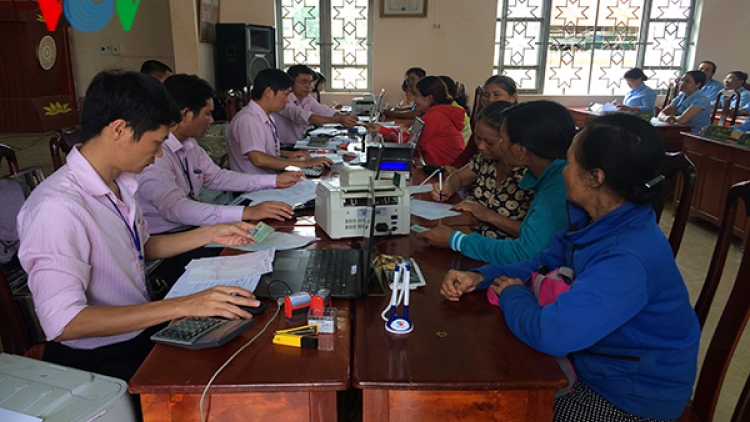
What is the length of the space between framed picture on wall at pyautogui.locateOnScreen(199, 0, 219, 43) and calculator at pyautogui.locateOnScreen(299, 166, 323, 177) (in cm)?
422

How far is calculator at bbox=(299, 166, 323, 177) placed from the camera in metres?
2.67

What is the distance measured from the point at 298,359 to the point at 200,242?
760mm

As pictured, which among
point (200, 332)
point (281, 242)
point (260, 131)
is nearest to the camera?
point (200, 332)

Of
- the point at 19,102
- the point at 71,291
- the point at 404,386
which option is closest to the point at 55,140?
the point at 71,291

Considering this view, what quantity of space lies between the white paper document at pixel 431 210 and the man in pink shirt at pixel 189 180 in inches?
19.8

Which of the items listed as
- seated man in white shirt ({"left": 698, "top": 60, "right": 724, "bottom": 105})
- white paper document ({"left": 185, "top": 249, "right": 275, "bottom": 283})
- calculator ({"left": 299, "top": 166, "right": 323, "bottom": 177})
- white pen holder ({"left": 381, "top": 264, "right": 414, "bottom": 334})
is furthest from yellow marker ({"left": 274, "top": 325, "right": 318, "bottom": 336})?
seated man in white shirt ({"left": 698, "top": 60, "right": 724, "bottom": 105})

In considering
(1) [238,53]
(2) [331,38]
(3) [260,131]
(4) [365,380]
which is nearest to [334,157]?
(3) [260,131]

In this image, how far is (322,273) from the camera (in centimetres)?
140

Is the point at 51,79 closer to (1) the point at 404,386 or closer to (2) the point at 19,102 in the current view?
(2) the point at 19,102

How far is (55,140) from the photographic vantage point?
2094 millimetres

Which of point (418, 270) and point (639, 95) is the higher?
point (639, 95)

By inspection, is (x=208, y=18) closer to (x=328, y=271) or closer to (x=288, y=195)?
(x=288, y=195)

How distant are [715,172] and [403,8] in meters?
4.42

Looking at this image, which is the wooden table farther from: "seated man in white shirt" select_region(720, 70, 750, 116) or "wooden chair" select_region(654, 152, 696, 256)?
"seated man in white shirt" select_region(720, 70, 750, 116)
